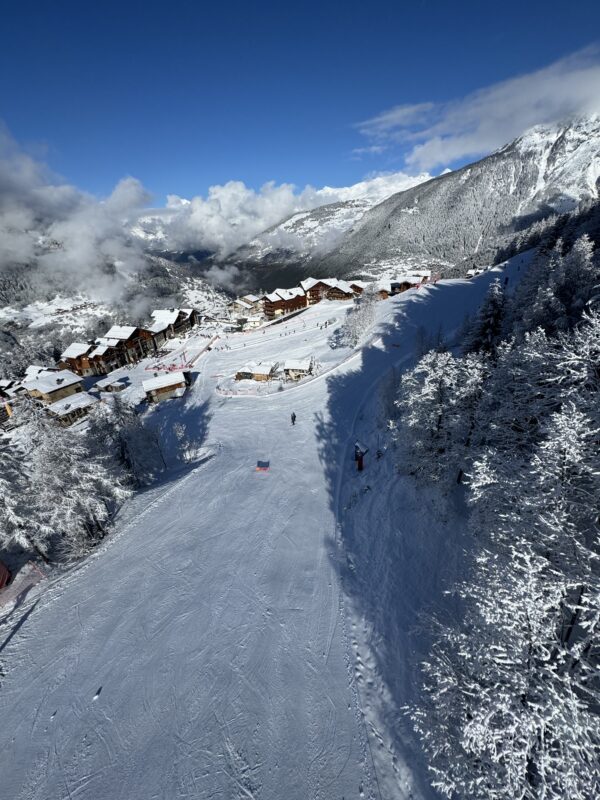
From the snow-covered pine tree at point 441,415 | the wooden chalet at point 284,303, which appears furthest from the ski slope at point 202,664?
the wooden chalet at point 284,303

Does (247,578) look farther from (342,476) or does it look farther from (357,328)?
(357,328)

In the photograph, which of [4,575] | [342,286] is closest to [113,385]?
[4,575]

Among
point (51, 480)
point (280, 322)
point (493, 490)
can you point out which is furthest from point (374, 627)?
point (280, 322)

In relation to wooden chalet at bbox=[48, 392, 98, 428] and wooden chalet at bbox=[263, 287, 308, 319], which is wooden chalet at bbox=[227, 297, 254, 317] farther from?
wooden chalet at bbox=[48, 392, 98, 428]

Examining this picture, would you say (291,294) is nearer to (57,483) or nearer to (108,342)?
(108,342)

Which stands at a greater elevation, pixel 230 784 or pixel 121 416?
pixel 121 416
